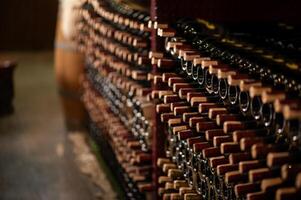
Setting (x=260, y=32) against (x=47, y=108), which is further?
(x=47, y=108)

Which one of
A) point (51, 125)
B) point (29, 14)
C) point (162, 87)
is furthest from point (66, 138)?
point (29, 14)

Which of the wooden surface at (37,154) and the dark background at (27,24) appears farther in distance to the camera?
the dark background at (27,24)

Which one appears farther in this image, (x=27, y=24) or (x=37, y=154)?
(x=27, y=24)

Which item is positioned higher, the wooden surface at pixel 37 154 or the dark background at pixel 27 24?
the dark background at pixel 27 24

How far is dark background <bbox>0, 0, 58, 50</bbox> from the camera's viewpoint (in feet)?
44.4

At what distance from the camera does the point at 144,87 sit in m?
3.97

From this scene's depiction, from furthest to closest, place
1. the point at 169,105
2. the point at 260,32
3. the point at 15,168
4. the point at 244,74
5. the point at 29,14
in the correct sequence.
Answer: the point at 29,14, the point at 15,168, the point at 260,32, the point at 169,105, the point at 244,74

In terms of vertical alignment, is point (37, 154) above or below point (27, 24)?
below

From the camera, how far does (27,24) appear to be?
13688mm

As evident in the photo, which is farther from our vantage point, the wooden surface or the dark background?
the dark background

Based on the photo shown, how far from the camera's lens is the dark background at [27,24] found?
44.4 feet

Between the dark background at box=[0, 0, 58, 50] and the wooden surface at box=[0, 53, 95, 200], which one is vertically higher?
the dark background at box=[0, 0, 58, 50]

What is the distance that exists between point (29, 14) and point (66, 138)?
7.72 metres

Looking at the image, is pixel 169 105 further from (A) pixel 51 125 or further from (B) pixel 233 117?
(A) pixel 51 125
